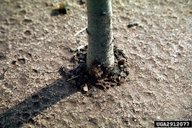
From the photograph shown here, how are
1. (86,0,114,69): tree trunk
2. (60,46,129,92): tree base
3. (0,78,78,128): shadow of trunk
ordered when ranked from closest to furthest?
1. (86,0,114,69): tree trunk
2. (0,78,78,128): shadow of trunk
3. (60,46,129,92): tree base

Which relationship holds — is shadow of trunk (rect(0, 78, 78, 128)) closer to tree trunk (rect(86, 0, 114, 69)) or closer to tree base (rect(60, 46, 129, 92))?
tree base (rect(60, 46, 129, 92))

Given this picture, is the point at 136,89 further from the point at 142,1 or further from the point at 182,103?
the point at 142,1

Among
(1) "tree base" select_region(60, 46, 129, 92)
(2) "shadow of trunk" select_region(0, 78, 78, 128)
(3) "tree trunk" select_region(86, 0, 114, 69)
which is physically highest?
(3) "tree trunk" select_region(86, 0, 114, 69)

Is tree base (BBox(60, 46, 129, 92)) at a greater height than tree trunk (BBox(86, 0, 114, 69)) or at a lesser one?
lesser

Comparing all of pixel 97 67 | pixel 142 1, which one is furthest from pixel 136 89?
pixel 142 1

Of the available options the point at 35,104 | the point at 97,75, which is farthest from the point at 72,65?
the point at 35,104

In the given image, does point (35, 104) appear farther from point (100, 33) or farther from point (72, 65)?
point (100, 33)

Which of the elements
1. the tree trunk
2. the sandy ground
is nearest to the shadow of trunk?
the sandy ground

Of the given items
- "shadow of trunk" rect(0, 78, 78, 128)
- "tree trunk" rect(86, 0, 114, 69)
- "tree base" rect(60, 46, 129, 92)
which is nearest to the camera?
"tree trunk" rect(86, 0, 114, 69)
